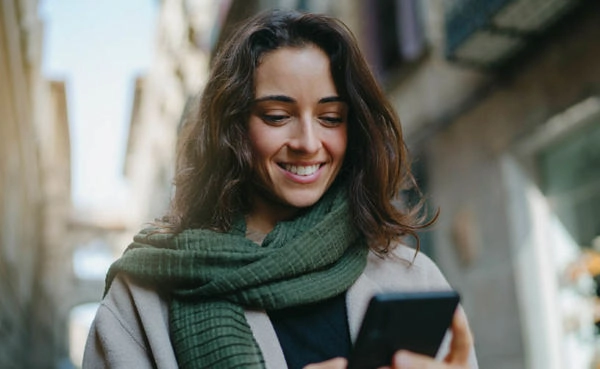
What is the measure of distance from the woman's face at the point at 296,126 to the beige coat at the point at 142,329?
242 millimetres

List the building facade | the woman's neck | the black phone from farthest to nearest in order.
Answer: the building facade, the woman's neck, the black phone

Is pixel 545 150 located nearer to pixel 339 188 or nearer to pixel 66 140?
pixel 339 188

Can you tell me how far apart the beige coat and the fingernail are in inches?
6.6

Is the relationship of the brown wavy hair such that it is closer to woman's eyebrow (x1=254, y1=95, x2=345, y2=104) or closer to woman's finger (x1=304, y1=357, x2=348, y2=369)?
woman's eyebrow (x1=254, y1=95, x2=345, y2=104)

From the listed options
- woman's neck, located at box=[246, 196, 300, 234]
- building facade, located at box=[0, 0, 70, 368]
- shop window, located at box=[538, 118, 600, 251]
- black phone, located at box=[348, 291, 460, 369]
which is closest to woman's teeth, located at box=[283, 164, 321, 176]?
woman's neck, located at box=[246, 196, 300, 234]

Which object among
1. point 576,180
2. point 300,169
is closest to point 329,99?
point 300,169

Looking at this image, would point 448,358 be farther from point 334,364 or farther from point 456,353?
point 334,364

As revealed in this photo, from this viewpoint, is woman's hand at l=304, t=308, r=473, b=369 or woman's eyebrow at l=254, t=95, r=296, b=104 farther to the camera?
woman's eyebrow at l=254, t=95, r=296, b=104

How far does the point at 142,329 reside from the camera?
141 cm

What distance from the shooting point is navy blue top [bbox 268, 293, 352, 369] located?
4.58 feet

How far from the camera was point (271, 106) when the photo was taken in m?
1.48

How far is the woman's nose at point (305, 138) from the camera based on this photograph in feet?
4.81

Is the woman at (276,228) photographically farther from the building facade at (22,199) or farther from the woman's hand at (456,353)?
the building facade at (22,199)

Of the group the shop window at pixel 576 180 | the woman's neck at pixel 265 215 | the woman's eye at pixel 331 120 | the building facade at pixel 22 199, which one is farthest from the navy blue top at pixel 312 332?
the building facade at pixel 22 199
